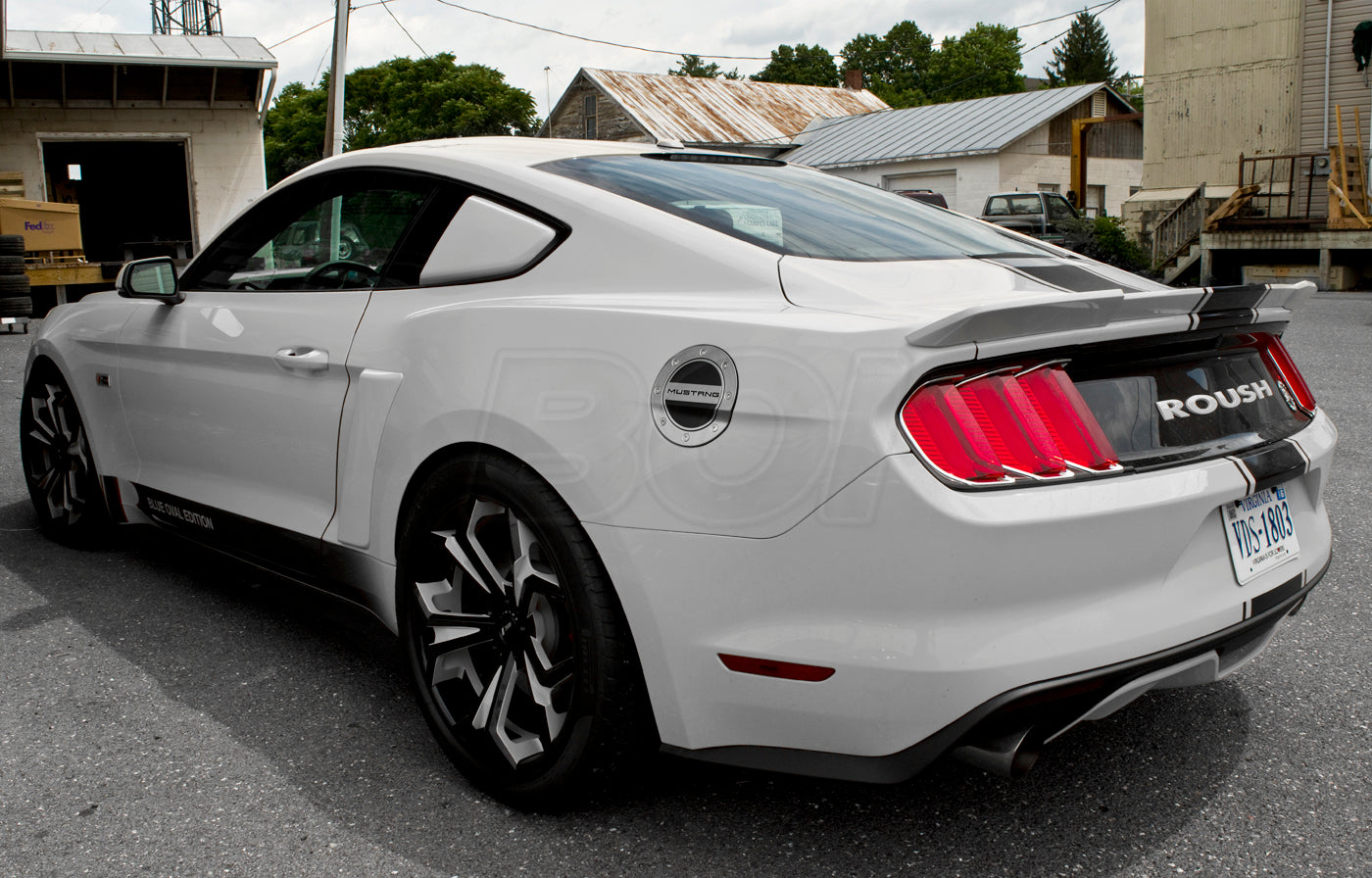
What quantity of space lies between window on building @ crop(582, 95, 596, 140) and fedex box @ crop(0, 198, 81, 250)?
27.9 meters

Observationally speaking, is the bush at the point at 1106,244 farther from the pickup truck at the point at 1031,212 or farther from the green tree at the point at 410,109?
the green tree at the point at 410,109

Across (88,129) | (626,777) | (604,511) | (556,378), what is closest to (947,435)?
(604,511)

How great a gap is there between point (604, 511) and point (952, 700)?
2.35 ft

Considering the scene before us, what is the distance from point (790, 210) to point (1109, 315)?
0.90m

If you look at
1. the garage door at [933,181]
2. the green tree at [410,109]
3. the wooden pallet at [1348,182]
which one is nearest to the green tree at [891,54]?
the green tree at [410,109]

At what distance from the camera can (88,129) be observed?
21.6 m

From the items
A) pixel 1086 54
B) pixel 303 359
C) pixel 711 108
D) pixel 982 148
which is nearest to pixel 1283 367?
pixel 303 359

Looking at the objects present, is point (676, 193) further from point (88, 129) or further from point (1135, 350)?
point (88, 129)

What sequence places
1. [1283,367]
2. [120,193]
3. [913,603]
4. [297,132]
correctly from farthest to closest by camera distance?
[297,132]
[120,193]
[1283,367]
[913,603]

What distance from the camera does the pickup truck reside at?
81.9 feet

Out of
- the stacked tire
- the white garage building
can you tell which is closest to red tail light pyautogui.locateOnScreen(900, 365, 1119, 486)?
the stacked tire

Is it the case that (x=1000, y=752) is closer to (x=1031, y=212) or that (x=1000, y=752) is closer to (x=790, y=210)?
(x=790, y=210)

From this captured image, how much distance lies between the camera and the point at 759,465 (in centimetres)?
201

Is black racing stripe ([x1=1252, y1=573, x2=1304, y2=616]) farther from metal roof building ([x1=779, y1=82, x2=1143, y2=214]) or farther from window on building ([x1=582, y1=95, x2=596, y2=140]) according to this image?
window on building ([x1=582, y1=95, x2=596, y2=140])
